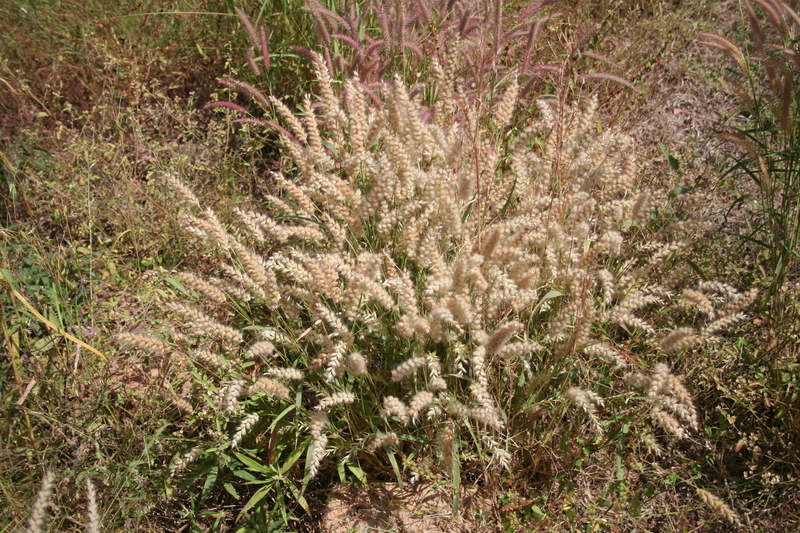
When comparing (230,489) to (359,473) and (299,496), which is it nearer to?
(299,496)

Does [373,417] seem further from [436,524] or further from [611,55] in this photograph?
[611,55]

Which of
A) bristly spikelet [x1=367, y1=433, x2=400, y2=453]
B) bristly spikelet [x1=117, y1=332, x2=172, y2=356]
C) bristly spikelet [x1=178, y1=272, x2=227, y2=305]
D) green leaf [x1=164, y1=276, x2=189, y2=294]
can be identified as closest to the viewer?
bristly spikelet [x1=117, y1=332, x2=172, y2=356]

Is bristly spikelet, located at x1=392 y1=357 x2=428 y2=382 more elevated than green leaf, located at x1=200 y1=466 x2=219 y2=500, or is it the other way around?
bristly spikelet, located at x1=392 y1=357 x2=428 y2=382

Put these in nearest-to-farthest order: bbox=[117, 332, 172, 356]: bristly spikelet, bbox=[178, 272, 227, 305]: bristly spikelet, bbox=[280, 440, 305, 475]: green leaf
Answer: bbox=[117, 332, 172, 356]: bristly spikelet → bbox=[178, 272, 227, 305]: bristly spikelet → bbox=[280, 440, 305, 475]: green leaf

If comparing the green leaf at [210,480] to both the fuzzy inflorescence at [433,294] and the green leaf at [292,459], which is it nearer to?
the fuzzy inflorescence at [433,294]

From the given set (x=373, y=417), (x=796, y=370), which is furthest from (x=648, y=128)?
(x=373, y=417)

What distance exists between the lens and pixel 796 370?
2.38 metres

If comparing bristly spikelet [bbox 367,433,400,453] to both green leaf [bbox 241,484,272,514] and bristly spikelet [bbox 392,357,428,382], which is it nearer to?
bristly spikelet [bbox 392,357,428,382]

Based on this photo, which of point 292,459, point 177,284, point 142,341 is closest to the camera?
point 142,341

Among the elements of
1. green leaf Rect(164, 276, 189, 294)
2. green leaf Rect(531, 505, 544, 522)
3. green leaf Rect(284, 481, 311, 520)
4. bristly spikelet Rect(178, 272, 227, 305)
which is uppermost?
bristly spikelet Rect(178, 272, 227, 305)

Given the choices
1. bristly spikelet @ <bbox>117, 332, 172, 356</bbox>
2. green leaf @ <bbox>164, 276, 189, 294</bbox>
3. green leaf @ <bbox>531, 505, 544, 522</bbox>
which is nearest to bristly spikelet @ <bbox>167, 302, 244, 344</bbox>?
bristly spikelet @ <bbox>117, 332, 172, 356</bbox>

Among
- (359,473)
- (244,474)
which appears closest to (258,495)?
(244,474)

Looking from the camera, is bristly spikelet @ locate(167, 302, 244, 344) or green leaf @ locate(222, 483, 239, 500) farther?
green leaf @ locate(222, 483, 239, 500)

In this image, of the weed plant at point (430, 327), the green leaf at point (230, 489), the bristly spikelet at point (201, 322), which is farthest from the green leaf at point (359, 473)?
the bristly spikelet at point (201, 322)
